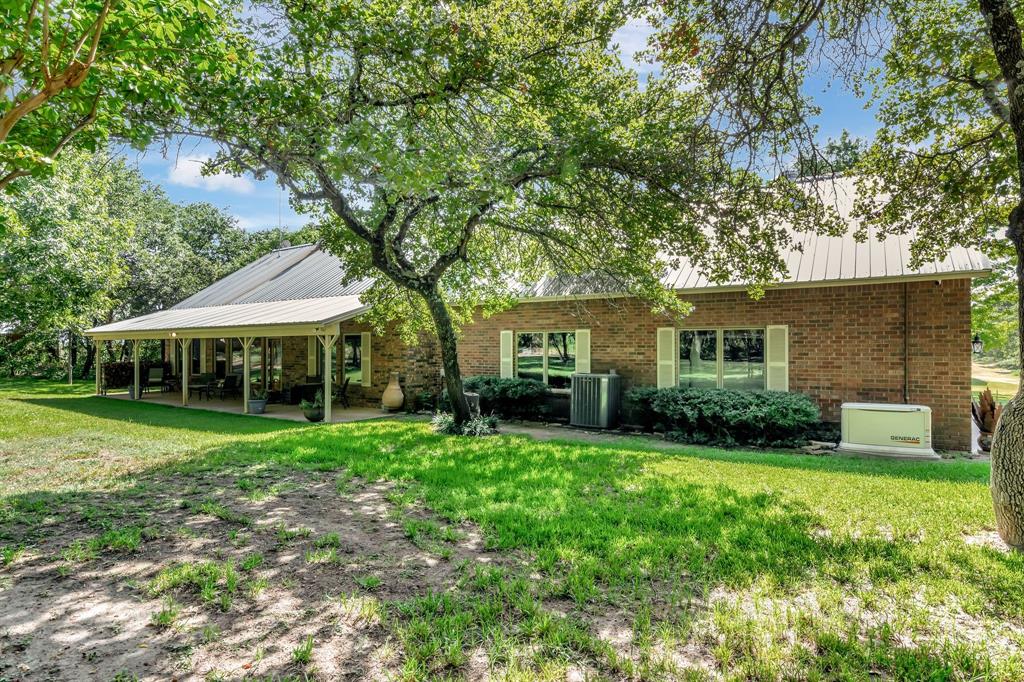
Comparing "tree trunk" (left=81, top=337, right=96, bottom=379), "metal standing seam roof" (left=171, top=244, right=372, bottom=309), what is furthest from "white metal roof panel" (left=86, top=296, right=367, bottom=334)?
→ "tree trunk" (left=81, top=337, right=96, bottom=379)

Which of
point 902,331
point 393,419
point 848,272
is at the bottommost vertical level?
point 393,419

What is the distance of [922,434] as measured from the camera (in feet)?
28.6

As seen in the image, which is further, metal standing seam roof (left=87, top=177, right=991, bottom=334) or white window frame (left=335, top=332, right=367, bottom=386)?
white window frame (left=335, top=332, right=367, bottom=386)

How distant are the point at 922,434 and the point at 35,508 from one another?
11.9 metres

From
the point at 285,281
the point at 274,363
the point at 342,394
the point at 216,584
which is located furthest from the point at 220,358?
the point at 216,584

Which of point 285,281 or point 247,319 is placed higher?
point 285,281

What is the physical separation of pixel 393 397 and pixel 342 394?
2041mm

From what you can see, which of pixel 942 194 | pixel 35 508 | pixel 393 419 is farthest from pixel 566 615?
pixel 393 419

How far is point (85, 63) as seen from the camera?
2979 millimetres

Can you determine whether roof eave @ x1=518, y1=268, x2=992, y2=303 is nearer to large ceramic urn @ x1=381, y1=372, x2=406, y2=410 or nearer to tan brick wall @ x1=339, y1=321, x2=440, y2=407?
tan brick wall @ x1=339, y1=321, x2=440, y2=407

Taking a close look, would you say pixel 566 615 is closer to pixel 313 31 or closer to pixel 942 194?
pixel 313 31

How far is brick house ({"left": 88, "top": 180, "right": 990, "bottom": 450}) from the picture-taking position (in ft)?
31.0

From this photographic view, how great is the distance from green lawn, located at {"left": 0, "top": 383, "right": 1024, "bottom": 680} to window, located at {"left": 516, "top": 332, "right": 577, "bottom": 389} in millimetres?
4855

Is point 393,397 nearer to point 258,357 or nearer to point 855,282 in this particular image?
point 258,357
